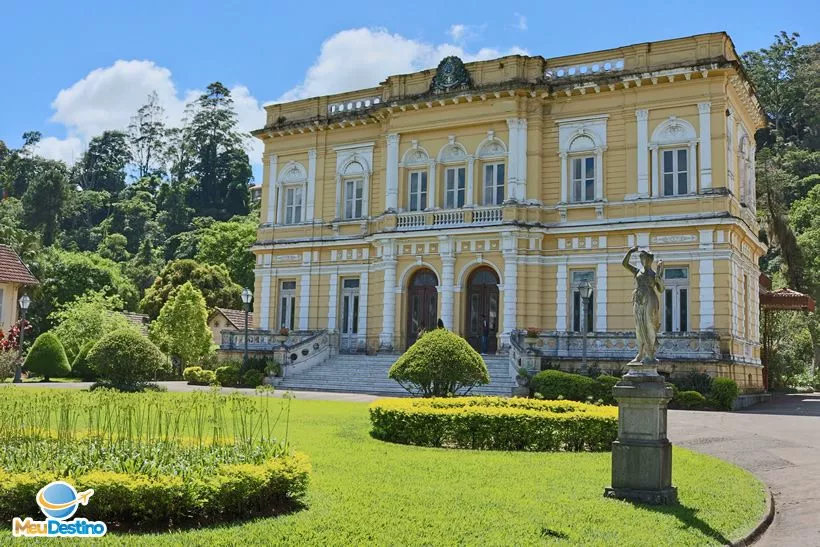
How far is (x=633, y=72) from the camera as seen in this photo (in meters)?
28.7

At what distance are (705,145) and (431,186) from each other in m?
10.5

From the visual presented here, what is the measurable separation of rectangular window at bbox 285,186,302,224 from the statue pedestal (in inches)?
1108

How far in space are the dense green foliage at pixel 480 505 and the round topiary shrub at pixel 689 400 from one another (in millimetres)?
11429

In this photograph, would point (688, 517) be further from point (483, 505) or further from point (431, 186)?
point (431, 186)

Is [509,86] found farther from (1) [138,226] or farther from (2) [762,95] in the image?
(1) [138,226]

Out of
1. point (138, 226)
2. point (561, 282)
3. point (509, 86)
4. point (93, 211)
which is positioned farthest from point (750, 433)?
point (93, 211)

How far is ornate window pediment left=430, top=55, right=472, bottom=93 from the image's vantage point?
31.6 meters

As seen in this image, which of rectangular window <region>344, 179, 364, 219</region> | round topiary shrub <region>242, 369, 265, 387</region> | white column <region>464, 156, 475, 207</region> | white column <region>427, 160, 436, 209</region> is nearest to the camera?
round topiary shrub <region>242, 369, 265, 387</region>

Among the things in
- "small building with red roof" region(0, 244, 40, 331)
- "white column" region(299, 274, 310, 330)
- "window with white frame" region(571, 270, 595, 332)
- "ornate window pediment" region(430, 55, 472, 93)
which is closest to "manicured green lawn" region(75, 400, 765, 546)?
"window with white frame" region(571, 270, 595, 332)

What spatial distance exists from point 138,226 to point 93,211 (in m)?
9.52

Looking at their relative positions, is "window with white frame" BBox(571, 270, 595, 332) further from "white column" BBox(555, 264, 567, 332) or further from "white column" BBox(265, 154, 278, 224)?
"white column" BBox(265, 154, 278, 224)

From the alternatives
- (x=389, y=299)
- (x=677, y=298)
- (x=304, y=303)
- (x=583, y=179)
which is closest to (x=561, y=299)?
(x=677, y=298)

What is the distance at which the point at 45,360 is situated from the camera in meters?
34.1

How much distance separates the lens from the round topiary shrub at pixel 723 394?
24.1 m
